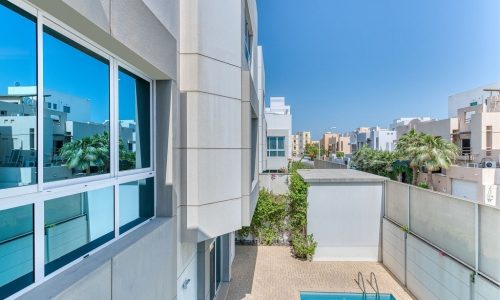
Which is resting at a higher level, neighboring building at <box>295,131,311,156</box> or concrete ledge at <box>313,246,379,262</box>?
neighboring building at <box>295,131,311,156</box>

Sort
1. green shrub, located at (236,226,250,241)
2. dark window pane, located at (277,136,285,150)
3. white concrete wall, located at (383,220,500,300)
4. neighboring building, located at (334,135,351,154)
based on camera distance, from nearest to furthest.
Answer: white concrete wall, located at (383,220,500,300) < green shrub, located at (236,226,250,241) < dark window pane, located at (277,136,285,150) < neighboring building, located at (334,135,351,154)

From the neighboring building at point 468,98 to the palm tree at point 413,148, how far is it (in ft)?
58.4

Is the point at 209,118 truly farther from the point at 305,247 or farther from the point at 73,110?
the point at 305,247

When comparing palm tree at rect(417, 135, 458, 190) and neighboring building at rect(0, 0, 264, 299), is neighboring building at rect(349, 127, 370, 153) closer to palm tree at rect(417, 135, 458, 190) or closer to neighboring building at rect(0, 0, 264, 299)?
palm tree at rect(417, 135, 458, 190)

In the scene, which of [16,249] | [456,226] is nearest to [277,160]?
[456,226]

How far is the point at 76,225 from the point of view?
256cm

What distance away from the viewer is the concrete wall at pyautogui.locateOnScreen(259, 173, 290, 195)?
15.6 m

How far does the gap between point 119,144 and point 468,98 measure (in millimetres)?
51539

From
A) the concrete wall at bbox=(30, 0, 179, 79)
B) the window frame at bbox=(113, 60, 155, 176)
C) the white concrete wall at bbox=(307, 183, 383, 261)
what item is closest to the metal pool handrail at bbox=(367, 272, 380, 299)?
the white concrete wall at bbox=(307, 183, 383, 261)

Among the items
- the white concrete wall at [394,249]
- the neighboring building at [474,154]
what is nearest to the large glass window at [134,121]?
the white concrete wall at [394,249]

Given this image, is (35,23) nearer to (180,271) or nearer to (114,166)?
(114,166)

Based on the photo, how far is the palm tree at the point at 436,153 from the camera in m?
23.7

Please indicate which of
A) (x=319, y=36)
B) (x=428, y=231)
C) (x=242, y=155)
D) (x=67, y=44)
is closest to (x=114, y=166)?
(x=67, y=44)

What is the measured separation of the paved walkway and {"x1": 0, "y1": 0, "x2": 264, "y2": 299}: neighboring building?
15.4ft
